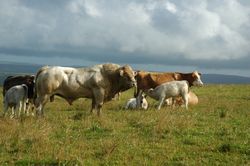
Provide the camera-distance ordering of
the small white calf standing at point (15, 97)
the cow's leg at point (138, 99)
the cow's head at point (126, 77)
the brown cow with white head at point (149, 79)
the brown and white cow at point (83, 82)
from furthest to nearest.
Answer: the brown cow with white head at point (149, 79), the cow's leg at point (138, 99), the cow's head at point (126, 77), the small white calf standing at point (15, 97), the brown and white cow at point (83, 82)

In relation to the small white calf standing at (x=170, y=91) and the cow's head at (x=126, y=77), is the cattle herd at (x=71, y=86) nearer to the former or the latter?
the cow's head at (x=126, y=77)

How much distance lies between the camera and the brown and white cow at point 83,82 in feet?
64.6

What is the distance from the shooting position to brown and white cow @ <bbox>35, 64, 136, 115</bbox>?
1970cm

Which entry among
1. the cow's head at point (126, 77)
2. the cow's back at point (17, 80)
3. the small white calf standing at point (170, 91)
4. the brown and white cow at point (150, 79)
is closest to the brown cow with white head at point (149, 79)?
the brown and white cow at point (150, 79)

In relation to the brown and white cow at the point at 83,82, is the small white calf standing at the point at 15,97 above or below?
below

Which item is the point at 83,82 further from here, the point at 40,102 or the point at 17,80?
the point at 17,80

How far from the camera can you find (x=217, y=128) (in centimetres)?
1606

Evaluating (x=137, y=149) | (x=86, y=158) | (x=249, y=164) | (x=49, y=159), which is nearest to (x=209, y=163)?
(x=249, y=164)

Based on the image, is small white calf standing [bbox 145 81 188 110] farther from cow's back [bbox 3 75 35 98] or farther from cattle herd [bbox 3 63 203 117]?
cow's back [bbox 3 75 35 98]

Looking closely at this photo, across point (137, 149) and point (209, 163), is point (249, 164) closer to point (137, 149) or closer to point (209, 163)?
point (209, 163)

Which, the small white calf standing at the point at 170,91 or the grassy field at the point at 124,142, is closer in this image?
the grassy field at the point at 124,142

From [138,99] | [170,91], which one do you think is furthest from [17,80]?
[170,91]

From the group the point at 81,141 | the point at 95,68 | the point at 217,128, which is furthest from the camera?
the point at 95,68

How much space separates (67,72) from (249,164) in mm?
10832
